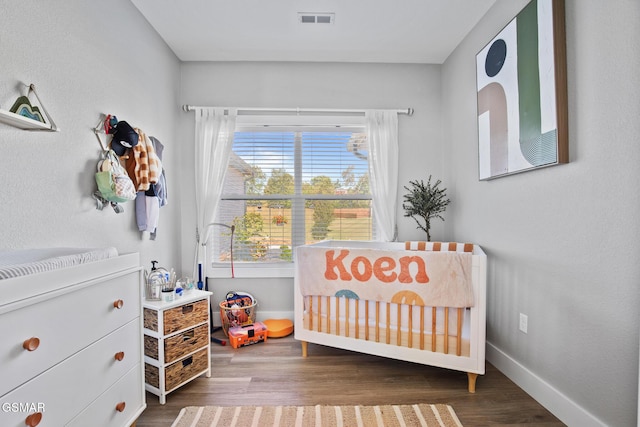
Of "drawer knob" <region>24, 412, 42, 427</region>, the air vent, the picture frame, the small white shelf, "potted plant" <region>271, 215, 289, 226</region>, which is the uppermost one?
the air vent

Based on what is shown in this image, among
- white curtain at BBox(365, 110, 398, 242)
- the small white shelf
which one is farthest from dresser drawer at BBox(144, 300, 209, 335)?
white curtain at BBox(365, 110, 398, 242)

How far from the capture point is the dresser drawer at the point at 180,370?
1801 millimetres

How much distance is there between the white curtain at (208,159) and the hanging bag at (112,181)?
1.05 m

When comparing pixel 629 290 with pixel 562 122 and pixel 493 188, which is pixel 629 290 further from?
pixel 493 188

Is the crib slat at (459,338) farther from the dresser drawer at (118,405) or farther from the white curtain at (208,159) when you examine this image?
the white curtain at (208,159)

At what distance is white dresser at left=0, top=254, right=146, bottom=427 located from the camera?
0.89 metres

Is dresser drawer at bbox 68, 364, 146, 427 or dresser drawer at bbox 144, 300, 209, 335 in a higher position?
dresser drawer at bbox 144, 300, 209, 335

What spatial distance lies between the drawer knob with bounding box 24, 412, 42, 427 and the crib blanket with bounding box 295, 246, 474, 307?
1490 millimetres

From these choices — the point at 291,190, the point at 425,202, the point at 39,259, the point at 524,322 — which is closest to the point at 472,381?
the point at 524,322

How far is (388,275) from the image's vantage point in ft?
6.54

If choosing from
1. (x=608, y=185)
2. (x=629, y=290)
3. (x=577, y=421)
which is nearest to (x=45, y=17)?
(x=608, y=185)

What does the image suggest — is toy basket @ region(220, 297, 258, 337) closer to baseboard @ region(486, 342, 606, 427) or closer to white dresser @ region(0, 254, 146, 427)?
white dresser @ region(0, 254, 146, 427)

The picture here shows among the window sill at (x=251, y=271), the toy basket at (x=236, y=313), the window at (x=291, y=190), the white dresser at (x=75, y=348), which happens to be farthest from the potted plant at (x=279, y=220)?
the white dresser at (x=75, y=348)

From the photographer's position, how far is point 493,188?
7.24 feet
